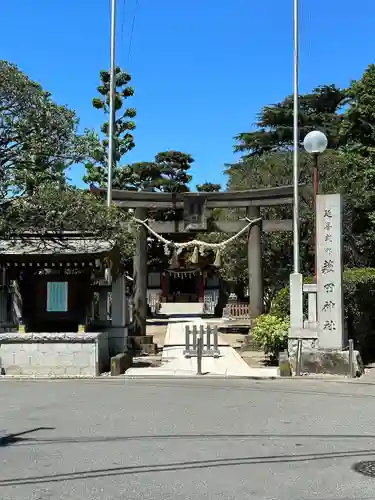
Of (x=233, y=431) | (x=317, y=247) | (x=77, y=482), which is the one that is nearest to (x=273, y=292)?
(x=317, y=247)

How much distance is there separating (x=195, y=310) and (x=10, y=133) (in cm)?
3025

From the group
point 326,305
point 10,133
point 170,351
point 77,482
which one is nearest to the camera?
point 77,482

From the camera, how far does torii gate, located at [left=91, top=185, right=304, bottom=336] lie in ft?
70.3

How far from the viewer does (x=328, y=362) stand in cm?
1444

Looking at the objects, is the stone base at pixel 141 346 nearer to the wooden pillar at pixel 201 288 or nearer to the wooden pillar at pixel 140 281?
the wooden pillar at pixel 140 281

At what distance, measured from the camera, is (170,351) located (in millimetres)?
20516

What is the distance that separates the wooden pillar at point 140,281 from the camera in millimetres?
21219

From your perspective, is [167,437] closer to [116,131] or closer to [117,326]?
[117,326]

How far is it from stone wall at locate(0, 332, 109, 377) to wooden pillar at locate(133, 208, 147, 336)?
5.90 meters

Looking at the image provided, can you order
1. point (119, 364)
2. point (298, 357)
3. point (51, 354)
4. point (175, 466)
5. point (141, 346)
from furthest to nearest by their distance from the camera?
point (141, 346) < point (51, 354) < point (119, 364) < point (298, 357) < point (175, 466)

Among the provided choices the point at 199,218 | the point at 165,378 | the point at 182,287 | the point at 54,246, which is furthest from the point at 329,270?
the point at 182,287

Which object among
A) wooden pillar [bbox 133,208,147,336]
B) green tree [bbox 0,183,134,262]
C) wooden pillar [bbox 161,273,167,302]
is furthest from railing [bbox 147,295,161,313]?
green tree [bbox 0,183,134,262]

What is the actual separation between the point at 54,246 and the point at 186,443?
9.83 metres

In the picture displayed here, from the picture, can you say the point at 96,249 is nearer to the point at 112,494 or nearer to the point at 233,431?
the point at 233,431
